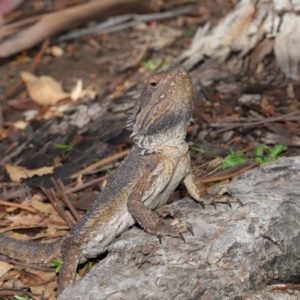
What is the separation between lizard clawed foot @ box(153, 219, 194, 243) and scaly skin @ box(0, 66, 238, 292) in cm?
3

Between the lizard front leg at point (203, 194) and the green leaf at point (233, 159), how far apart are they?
78 cm

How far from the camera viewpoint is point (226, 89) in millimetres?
6012

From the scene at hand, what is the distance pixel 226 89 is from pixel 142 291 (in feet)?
9.55

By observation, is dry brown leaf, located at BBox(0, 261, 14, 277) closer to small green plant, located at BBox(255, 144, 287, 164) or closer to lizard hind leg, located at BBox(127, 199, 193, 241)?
lizard hind leg, located at BBox(127, 199, 193, 241)

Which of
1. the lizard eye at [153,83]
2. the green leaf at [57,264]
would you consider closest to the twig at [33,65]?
the green leaf at [57,264]

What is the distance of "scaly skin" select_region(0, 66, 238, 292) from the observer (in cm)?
397

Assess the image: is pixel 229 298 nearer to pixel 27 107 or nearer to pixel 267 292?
pixel 267 292

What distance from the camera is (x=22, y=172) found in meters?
5.36

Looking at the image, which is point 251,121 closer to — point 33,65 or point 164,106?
point 164,106

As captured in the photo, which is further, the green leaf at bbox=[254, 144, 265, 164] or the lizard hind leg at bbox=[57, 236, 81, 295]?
the green leaf at bbox=[254, 144, 265, 164]

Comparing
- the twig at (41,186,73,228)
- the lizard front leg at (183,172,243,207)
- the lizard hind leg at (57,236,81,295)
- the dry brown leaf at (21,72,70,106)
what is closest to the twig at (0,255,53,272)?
the lizard hind leg at (57,236,81,295)

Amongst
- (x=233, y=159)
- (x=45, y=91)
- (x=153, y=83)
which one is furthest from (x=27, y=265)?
(x=45, y=91)

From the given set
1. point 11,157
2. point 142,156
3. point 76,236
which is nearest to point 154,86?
point 142,156

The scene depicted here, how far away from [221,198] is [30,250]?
127 cm
